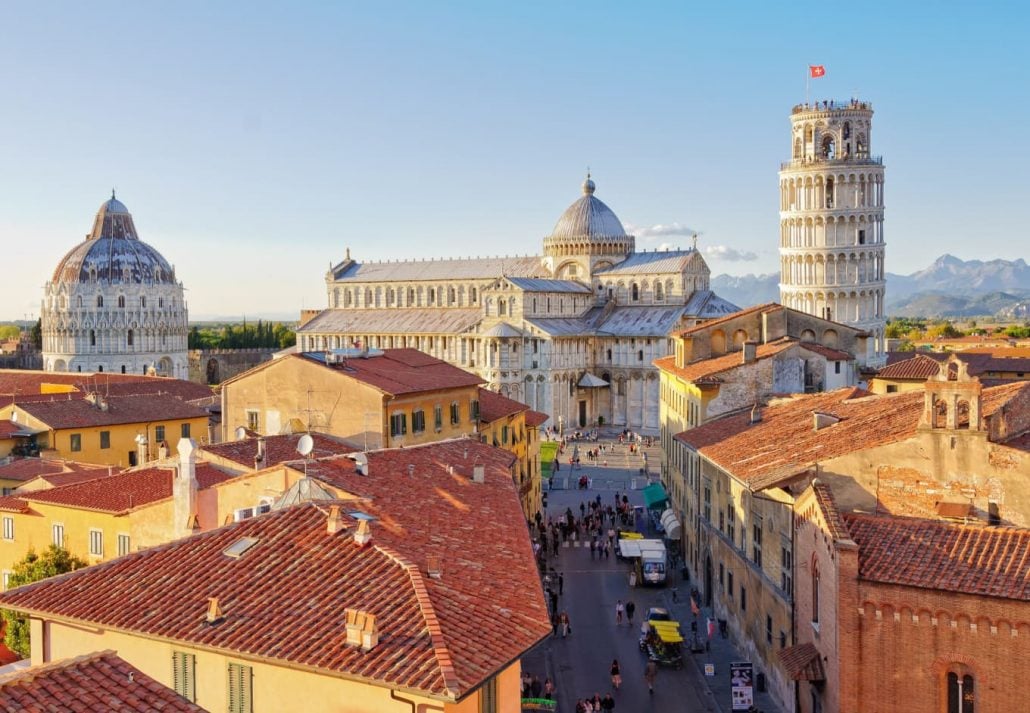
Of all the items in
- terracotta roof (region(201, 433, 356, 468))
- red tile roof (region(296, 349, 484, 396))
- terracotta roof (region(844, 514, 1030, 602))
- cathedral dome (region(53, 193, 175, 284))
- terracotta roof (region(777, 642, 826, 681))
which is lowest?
terracotta roof (region(777, 642, 826, 681))

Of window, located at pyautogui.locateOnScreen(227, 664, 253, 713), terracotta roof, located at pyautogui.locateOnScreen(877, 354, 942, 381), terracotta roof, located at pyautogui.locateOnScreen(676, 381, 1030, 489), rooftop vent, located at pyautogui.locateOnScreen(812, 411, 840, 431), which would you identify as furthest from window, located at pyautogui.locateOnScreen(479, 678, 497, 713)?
terracotta roof, located at pyautogui.locateOnScreen(877, 354, 942, 381)

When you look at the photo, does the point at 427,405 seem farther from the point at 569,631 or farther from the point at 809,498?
the point at 809,498

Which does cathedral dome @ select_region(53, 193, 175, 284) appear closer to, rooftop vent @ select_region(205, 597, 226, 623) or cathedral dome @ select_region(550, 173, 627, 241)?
cathedral dome @ select_region(550, 173, 627, 241)

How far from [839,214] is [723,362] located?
6008cm

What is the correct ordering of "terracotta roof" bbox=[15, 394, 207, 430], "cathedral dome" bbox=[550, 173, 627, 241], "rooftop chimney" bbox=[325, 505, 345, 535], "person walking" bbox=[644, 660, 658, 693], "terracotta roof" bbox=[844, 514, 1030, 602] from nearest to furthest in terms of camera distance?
"rooftop chimney" bbox=[325, 505, 345, 535]
"terracotta roof" bbox=[844, 514, 1030, 602]
"person walking" bbox=[644, 660, 658, 693]
"terracotta roof" bbox=[15, 394, 207, 430]
"cathedral dome" bbox=[550, 173, 627, 241]

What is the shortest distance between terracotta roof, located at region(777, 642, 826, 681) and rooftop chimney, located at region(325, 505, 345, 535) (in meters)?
10.6

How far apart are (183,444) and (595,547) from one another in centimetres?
2526

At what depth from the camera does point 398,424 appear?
123ft

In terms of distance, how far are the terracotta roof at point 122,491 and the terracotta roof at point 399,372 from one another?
7859 mm

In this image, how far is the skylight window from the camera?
17.1m

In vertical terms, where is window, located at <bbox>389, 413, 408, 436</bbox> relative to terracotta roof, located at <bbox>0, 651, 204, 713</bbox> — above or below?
below

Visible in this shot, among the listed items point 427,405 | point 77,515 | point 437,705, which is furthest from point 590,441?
point 437,705

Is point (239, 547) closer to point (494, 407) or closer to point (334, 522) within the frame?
point (334, 522)

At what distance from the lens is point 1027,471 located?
2261cm
